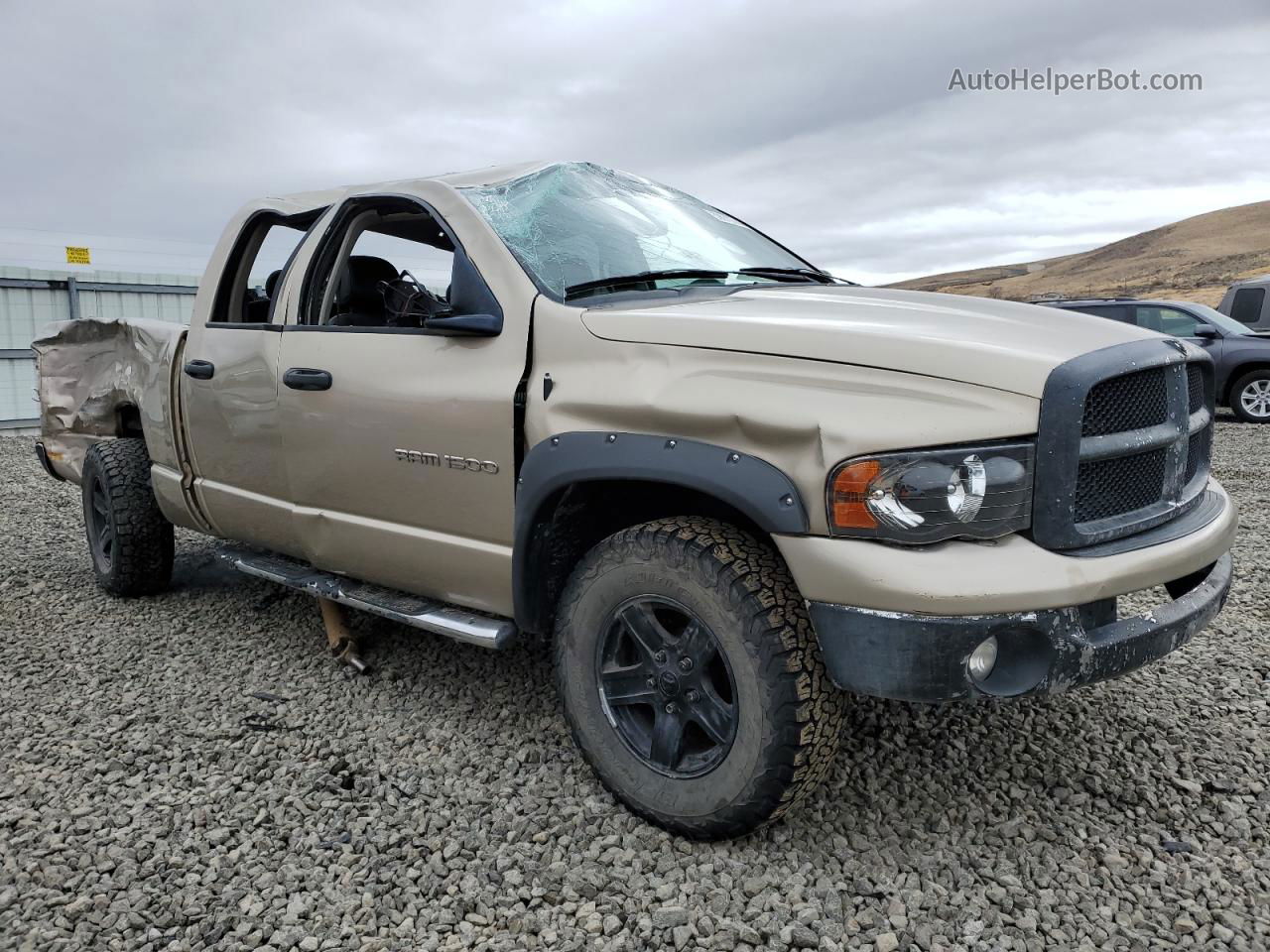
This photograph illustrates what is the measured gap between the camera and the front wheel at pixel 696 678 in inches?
85.6

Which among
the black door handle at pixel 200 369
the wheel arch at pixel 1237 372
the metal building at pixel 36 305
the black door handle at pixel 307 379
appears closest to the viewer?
the black door handle at pixel 307 379

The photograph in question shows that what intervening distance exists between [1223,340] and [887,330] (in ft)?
38.0

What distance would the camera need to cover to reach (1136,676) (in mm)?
3439

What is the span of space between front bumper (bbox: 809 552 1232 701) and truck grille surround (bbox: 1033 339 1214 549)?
0.63ft

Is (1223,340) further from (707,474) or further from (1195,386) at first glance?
(707,474)

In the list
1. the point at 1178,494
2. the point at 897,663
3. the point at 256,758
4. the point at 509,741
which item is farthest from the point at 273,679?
the point at 1178,494

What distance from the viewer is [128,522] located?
4512mm

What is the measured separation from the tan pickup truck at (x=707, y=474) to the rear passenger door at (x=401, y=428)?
0.01 metres

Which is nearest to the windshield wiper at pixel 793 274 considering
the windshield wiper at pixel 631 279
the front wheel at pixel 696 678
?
the windshield wiper at pixel 631 279

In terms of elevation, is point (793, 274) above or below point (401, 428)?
above

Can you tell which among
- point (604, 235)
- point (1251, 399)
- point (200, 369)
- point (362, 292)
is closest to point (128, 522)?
point (200, 369)

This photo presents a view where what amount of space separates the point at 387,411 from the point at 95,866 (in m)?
1.47

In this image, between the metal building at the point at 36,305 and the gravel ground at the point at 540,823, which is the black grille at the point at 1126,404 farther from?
the metal building at the point at 36,305

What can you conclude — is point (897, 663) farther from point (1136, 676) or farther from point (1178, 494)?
point (1136, 676)
